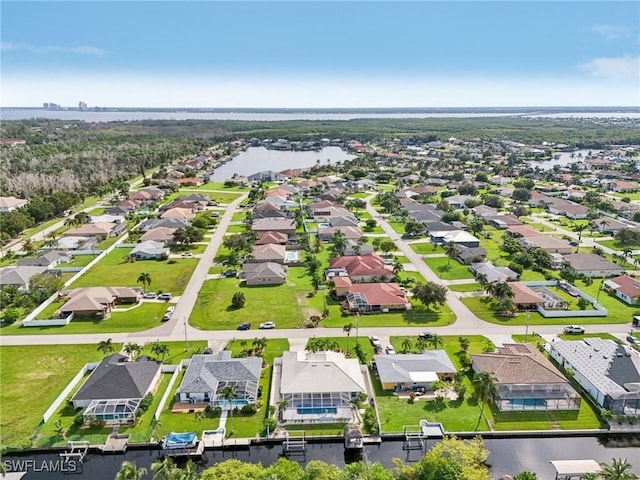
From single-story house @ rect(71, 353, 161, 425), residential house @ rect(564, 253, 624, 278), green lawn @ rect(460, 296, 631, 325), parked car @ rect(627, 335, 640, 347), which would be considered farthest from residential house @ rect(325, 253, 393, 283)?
single-story house @ rect(71, 353, 161, 425)

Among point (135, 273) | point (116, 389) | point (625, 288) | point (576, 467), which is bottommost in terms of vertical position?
point (135, 273)

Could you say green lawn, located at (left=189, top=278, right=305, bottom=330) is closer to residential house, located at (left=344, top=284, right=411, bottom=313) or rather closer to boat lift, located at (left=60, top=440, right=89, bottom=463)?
residential house, located at (left=344, top=284, right=411, bottom=313)

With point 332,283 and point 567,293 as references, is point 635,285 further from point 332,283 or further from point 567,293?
point 332,283

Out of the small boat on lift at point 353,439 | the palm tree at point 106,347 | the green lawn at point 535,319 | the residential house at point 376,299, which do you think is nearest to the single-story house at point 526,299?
the green lawn at point 535,319

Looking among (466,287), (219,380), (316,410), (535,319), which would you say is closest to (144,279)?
(219,380)

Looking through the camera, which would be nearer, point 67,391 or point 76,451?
point 76,451

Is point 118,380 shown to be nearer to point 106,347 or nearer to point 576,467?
point 106,347

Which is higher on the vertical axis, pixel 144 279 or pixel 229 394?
pixel 144 279

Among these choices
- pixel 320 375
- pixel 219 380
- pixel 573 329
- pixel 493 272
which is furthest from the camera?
pixel 493 272
